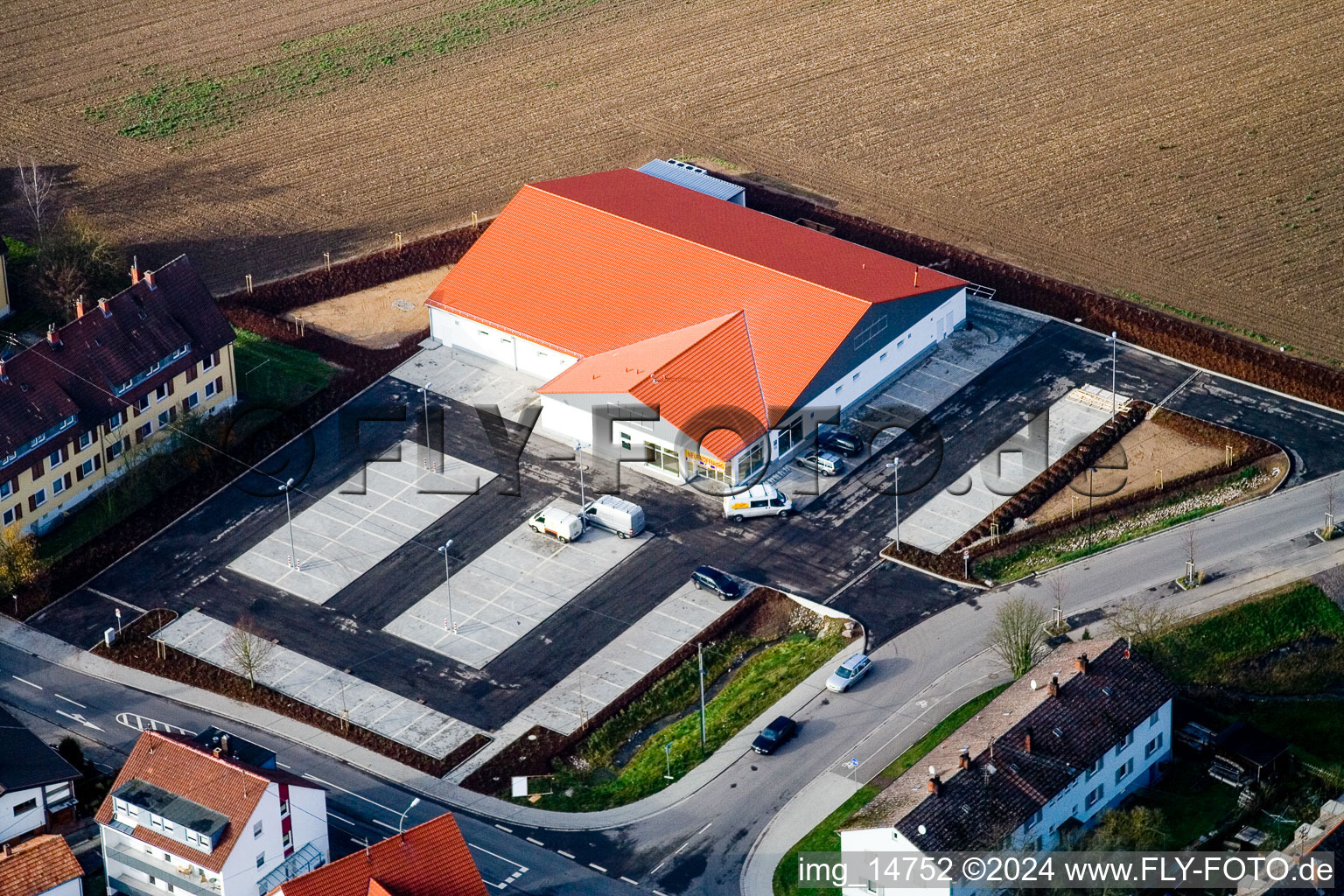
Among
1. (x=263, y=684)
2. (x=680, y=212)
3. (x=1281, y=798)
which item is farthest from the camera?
(x=680, y=212)

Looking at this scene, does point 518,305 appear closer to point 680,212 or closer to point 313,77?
point 680,212

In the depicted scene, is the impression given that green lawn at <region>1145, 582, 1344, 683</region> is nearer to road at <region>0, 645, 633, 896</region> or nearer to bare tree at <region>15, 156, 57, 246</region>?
road at <region>0, 645, 633, 896</region>

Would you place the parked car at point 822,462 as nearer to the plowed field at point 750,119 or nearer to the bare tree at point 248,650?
the plowed field at point 750,119

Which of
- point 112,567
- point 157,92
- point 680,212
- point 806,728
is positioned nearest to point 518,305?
point 680,212

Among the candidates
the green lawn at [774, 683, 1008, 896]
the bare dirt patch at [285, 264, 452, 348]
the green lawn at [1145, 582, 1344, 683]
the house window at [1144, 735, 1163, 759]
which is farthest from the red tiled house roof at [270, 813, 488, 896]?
the bare dirt patch at [285, 264, 452, 348]

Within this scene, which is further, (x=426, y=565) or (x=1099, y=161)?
(x=1099, y=161)

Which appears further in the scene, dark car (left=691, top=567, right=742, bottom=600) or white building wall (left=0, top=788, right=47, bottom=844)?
dark car (left=691, top=567, right=742, bottom=600)

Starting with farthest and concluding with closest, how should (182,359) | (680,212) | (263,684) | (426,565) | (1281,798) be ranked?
(680,212)
(182,359)
(426,565)
(263,684)
(1281,798)
